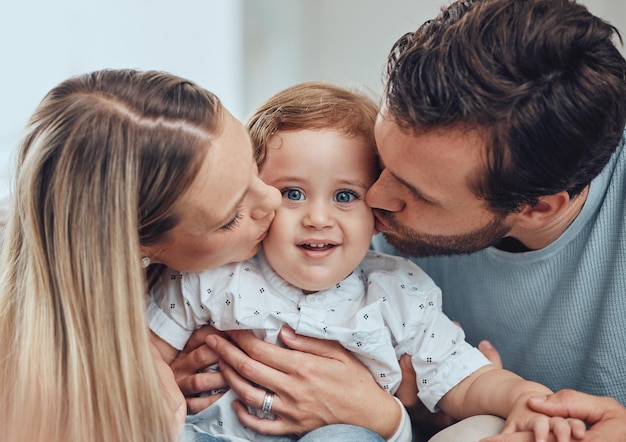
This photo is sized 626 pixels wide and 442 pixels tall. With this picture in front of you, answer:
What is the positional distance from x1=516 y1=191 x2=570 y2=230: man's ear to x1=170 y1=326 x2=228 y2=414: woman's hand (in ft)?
1.98

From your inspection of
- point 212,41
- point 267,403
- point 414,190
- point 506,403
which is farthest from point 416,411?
point 212,41

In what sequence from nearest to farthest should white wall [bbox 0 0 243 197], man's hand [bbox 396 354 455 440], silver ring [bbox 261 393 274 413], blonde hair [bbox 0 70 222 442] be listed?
blonde hair [bbox 0 70 222 442] → silver ring [bbox 261 393 274 413] → man's hand [bbox 396 354 455 440] → white wall [bbox 0 0 243 197]

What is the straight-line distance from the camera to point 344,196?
132 cm

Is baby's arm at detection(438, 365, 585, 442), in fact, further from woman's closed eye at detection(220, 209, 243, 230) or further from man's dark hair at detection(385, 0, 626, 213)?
woman's closed eye at detection(220, 209, 243, 230)

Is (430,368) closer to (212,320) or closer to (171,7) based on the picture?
(212,320)

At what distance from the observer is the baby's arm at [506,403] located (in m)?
1.16

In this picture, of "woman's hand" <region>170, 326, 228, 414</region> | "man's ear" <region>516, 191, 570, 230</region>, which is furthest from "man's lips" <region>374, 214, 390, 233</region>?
"woman's hand" <region>170, 326, 228, 414</region>

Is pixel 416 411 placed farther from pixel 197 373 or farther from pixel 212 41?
pixel 212 41

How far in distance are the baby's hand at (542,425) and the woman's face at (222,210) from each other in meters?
0.52

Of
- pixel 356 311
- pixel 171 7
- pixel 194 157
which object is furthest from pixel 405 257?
pixel 171 7

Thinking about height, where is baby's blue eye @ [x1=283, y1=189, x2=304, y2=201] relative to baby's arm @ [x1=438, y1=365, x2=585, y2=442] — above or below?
above

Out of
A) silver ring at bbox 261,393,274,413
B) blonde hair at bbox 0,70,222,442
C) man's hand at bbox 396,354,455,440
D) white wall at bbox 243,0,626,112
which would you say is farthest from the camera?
white wall at bbox 243,0,626,112

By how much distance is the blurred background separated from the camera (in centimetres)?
200

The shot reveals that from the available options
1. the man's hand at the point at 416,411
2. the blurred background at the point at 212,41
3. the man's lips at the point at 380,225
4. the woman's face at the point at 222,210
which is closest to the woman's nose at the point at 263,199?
the woman's face at the point at 222,210
